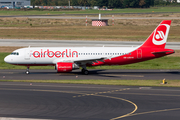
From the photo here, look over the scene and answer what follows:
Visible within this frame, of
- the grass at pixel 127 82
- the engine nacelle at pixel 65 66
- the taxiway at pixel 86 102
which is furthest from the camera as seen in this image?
the engine nacelle at pixel 65 66

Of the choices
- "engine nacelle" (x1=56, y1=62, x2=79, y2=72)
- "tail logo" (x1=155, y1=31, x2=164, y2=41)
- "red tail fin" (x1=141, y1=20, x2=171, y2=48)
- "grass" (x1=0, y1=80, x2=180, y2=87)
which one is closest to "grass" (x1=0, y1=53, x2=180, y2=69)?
"red tail fin" (x1=141, y1=20, x2=171, y2=48)

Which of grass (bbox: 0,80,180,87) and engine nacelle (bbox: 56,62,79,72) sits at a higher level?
engine nacelle (bbox: 56,62,79,72)

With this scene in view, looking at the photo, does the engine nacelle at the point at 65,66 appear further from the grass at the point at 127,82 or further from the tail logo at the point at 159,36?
the tail logo at the point at 159,36

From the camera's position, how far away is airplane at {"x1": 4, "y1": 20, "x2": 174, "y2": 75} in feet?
147

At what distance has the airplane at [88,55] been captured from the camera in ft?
147

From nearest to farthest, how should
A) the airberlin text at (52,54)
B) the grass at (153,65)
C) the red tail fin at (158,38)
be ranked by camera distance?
the airberlin text at (52,54) < the red tail fin at (158,38) < the grass at (153,65)

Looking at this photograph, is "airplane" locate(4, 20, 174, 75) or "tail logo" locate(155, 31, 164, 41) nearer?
"airplane" locate(4, 20, 174, 75)

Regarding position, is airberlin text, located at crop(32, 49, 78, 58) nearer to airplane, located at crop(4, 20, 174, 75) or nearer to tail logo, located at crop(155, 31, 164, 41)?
airplane, located at crop(4, 20, 174, 75)

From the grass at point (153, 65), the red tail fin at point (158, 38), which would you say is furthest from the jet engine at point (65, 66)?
the red tail fin at point (158, 38)

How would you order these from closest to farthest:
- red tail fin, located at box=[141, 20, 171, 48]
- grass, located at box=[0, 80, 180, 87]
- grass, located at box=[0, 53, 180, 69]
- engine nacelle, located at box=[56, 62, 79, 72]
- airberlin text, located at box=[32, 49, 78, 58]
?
grass, located at box=[0, 80, 180, 87] → engine nacelle, located at box=[56, 62, 79, 72] → airberlin text, located at box=[32, 49, 78, 58] → red tail fin, located at box=[141, 20, 171, 48] → grass, located at box=[0, 53, 180, 69]

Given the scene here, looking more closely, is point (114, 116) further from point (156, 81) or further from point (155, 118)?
point (156, 81)

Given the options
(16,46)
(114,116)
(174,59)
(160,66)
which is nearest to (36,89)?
(114,116)

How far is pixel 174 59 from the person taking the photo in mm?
58906

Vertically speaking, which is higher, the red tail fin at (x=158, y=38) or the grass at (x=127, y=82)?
the red tail fin at (x=158, y=38)
